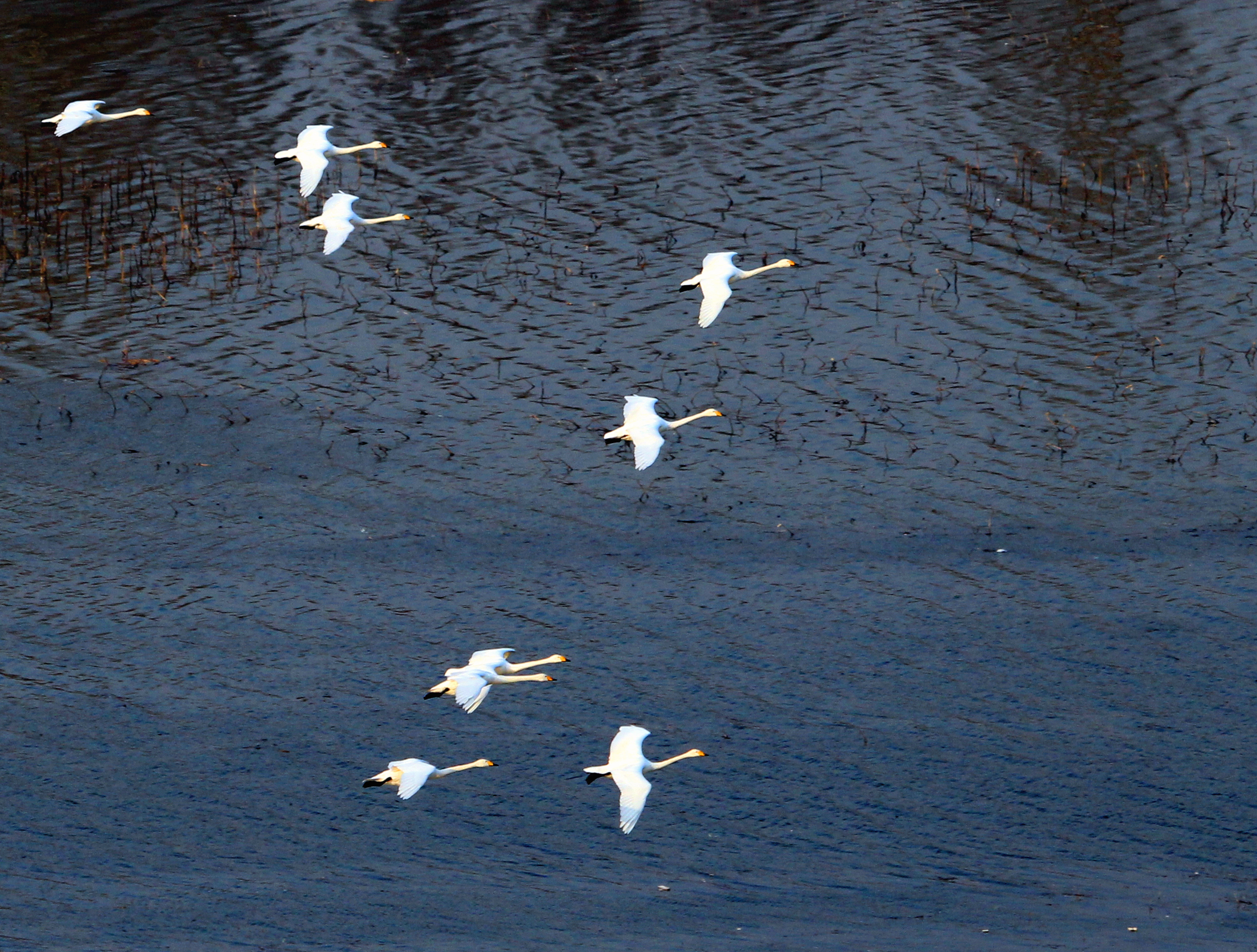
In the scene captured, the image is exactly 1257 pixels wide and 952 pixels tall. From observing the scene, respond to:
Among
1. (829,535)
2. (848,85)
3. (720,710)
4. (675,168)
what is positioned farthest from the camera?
(848,85)

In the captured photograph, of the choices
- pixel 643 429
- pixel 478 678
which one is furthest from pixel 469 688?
pixel 643 429

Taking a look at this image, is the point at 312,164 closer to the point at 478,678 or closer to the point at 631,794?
the point at 478,678

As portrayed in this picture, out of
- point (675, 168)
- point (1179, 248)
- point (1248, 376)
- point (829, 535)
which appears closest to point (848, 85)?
point (675, 168)

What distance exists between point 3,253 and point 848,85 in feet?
66.1

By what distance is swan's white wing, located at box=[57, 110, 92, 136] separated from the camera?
27.4 meters

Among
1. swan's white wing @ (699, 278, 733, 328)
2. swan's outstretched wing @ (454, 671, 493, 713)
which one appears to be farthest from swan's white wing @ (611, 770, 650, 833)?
swan's white wing @ (699, 278, 733, 328)

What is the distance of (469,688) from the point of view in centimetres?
2009

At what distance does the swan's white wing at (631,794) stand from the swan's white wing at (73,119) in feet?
45.3

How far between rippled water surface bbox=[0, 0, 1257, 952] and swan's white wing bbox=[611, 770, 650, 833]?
2025 mm

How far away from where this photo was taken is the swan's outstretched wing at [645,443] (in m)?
21.4

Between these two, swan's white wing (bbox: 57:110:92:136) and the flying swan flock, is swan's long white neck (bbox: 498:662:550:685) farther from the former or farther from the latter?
swan's white wing (bbox: 57:110:92:136)

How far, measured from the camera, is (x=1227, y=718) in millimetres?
24094

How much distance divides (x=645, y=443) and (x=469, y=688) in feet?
13.1

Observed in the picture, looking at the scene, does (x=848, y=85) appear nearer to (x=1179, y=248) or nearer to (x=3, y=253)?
(x=1179, y=248)
